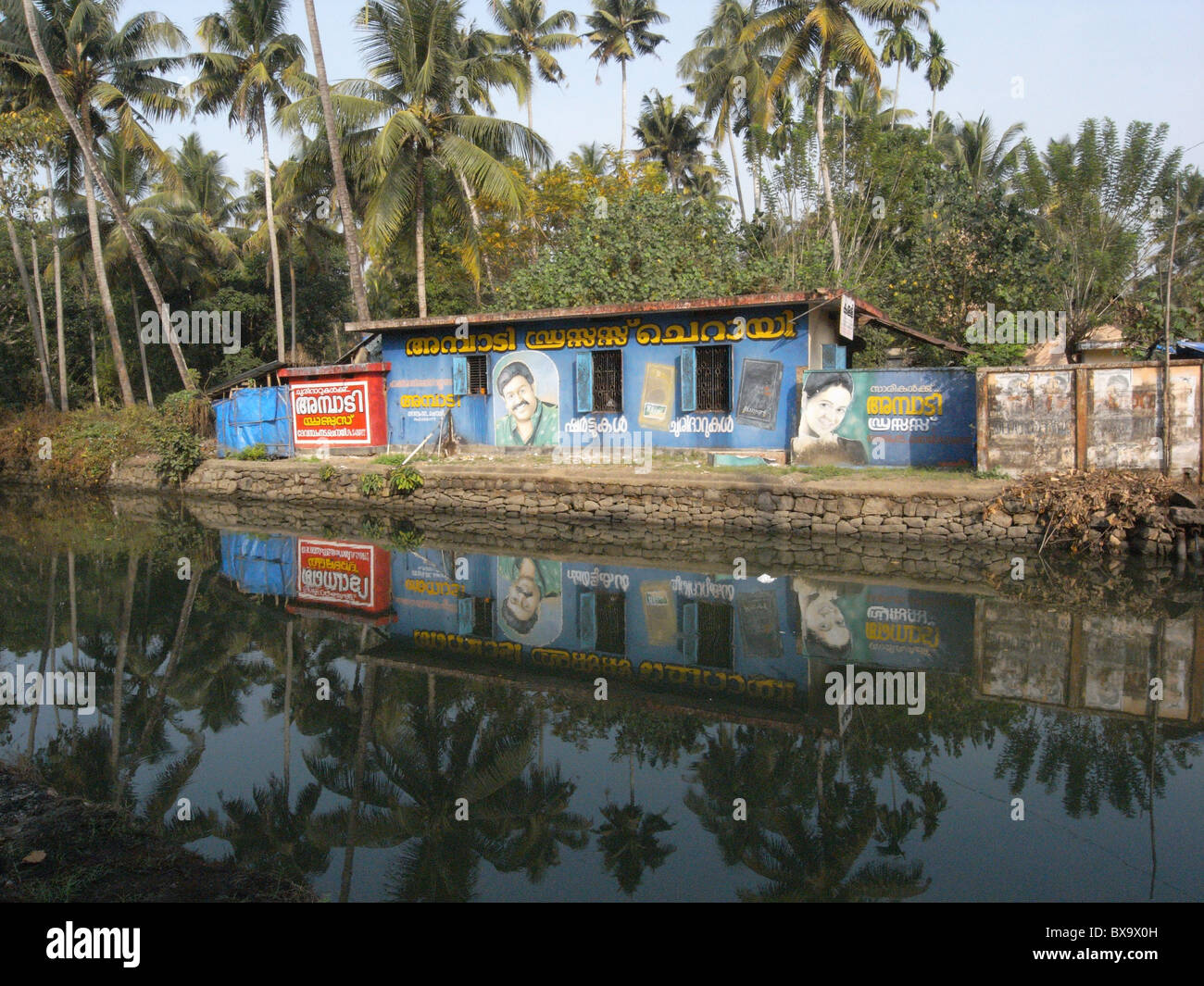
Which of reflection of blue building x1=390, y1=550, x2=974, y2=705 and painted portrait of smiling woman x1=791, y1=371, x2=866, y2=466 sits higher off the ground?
painted portrait of smiling woman x1=791, y1=371, x2=866, y2=466

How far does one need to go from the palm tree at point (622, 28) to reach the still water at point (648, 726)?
28864 millimetres

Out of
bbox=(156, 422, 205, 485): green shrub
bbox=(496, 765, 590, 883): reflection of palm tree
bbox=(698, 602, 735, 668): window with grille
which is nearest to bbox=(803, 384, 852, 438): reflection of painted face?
bbox=(698, 602, 735, 668): window with grille

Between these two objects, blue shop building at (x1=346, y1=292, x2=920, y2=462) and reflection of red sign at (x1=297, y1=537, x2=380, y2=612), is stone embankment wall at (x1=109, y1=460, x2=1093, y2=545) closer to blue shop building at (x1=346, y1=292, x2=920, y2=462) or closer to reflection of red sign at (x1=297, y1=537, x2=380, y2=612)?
blue shop building at (x1=346, y1=292, x2=920, y2=462)

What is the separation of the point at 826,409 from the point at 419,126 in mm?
→ 13137

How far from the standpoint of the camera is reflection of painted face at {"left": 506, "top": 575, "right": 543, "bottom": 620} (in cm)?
1059

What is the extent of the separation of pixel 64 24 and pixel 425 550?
21211mm

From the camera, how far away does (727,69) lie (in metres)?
30.2

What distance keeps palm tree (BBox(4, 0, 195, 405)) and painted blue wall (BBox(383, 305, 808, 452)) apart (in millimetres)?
8635

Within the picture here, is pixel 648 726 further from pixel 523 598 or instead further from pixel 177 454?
pixel 177 454

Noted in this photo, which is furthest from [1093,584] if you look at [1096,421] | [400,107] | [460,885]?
[400,107]

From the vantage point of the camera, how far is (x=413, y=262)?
99.6 feet

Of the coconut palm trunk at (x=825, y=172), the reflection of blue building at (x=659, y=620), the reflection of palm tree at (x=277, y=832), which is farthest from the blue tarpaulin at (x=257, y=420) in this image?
the reflection of palm tree at (x=277, y=832)

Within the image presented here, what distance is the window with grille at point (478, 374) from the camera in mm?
20094

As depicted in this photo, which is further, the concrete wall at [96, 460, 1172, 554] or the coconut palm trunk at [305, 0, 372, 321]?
the coconut palm trunk at [305, 0, 372, 321]
